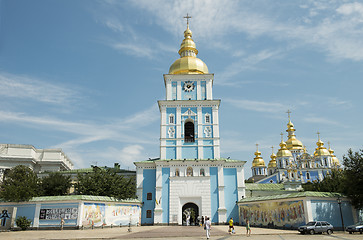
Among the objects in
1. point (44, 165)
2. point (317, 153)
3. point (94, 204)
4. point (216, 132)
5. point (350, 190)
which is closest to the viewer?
point (350, 190)

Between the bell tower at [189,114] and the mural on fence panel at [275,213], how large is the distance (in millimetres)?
7234

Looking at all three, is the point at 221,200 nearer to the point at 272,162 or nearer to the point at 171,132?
the point at 171,132

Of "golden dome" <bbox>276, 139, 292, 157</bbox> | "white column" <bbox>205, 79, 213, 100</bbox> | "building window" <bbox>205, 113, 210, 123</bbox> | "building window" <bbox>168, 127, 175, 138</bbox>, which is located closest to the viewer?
"building window" <bbox>168, 127, 175, 138</bbox>

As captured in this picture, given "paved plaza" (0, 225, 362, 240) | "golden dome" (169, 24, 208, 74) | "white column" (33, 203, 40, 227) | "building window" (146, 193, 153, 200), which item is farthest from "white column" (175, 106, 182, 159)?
"white column" (33, 203, 40, 227)

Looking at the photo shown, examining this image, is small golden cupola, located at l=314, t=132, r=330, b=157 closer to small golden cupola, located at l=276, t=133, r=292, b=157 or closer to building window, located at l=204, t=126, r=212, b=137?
small golden cupola, located at l=276, t=133, r=292, b=157

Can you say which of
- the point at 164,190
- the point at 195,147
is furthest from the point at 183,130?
the point at 164,190

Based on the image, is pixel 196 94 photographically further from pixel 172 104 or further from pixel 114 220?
pixel 114 220

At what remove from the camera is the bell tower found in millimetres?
36438

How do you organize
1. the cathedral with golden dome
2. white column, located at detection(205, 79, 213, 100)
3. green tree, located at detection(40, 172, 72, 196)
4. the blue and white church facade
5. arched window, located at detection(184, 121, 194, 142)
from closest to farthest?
1. green tree, located at detection(40, 172, 72, 196)
2. the blue and white church facade
3. arched window, located at detection(184, 121, 194, 142)
4. white column, located at detection(205, 79, 213, 100)
5. the cathedral with golden dome

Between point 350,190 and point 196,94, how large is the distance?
20.4m

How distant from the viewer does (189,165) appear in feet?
116

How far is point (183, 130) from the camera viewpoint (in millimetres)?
37312

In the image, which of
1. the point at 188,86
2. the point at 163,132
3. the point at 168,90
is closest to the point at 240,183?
the point at 163,132

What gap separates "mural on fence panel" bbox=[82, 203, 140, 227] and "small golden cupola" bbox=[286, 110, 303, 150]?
58.3 metres
